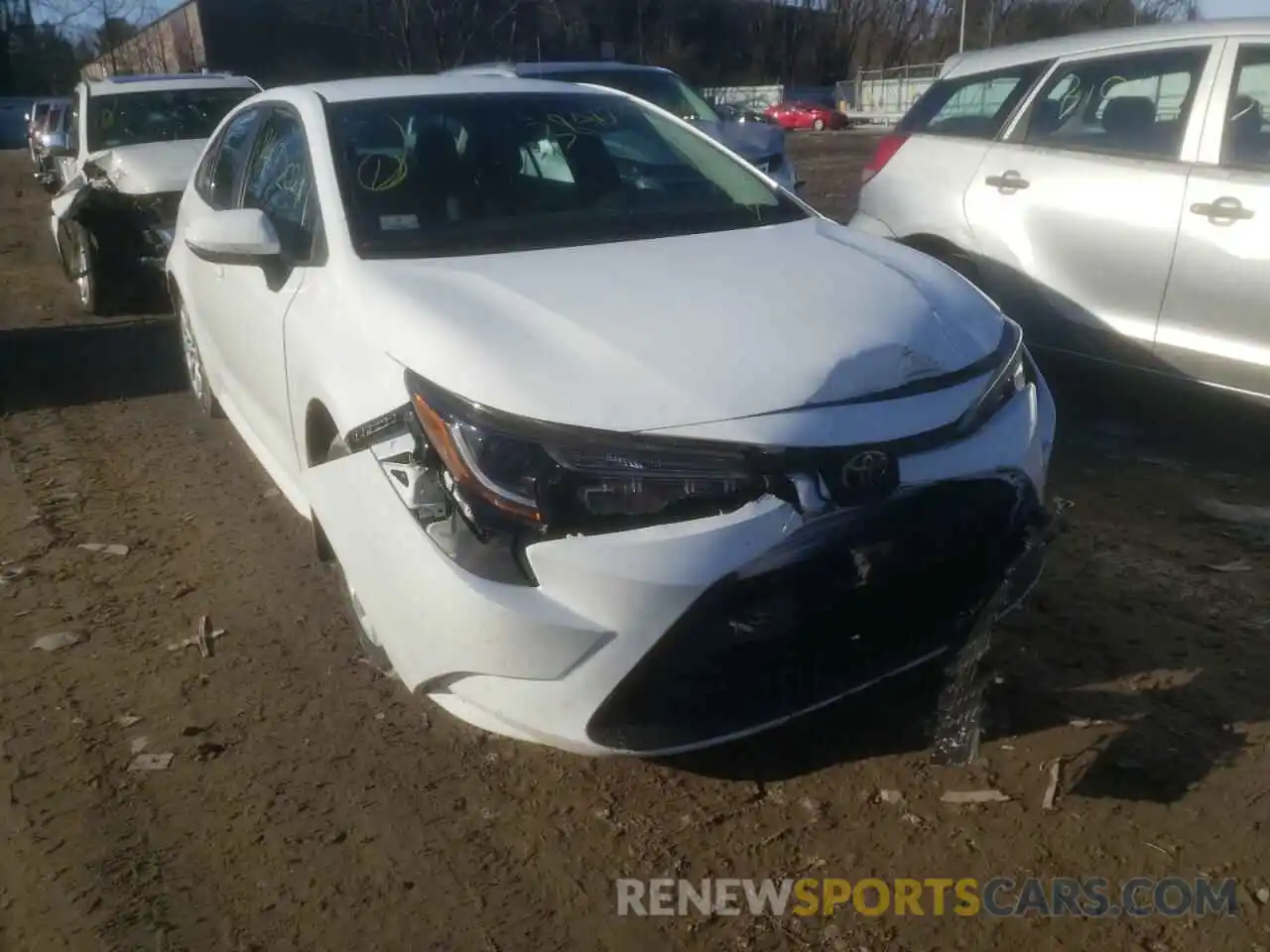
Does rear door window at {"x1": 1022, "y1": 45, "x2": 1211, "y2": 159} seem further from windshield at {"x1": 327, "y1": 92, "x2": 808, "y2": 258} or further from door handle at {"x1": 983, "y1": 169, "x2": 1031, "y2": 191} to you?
windshield at {"x1": 327, "y1": 92, "x2": 808, "y2": 258}

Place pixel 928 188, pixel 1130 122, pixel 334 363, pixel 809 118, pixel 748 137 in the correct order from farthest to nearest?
pixel 809 118, pixel 748 137, pixel 928 188, pixel 1130 122, pixel 334 363

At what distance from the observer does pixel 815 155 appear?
26891 millimetres

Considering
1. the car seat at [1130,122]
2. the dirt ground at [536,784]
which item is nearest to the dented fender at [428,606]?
the dirt ground at [536,784]

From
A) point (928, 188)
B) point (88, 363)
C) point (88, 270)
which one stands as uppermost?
point (928, 188)

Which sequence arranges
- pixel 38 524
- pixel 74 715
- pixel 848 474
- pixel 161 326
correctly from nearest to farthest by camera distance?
pixel 848 474, pixel 74 715, pixel 38 524, pixel 161 326

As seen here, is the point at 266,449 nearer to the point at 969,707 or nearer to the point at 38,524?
the point at 38,524

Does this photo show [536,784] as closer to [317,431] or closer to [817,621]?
[817,621]

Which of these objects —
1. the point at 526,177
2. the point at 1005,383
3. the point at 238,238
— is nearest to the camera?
the point at 1005,383

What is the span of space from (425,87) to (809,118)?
43.0m

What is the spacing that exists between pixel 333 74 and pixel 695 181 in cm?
4237

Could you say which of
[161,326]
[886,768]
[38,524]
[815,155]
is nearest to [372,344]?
[886,768]

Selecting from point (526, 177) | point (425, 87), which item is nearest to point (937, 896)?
point (526, 177)

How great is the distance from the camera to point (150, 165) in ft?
29.3

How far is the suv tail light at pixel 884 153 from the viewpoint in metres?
6.18
